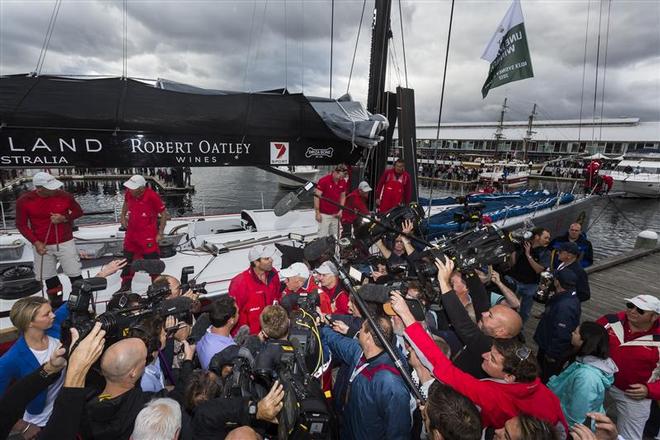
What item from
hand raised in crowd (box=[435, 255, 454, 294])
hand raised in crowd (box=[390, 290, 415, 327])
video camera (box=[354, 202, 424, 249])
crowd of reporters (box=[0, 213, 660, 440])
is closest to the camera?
crowd of reporters (box=[0, 213, 660, 440])

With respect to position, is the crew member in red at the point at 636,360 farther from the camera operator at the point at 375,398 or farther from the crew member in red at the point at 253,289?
the crew member in red at the point at 253,289

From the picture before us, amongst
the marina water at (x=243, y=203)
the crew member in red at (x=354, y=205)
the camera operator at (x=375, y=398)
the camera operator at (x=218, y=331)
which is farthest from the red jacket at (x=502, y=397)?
the marina water at (x=243, y=203)

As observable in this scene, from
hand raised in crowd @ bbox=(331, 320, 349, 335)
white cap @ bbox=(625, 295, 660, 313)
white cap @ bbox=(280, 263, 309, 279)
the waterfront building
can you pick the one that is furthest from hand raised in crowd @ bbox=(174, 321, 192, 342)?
the waterfront building

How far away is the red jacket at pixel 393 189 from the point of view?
5.62 metres

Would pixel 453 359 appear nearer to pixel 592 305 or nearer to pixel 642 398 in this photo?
pixel 642 398

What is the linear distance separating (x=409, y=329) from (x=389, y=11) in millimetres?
4696

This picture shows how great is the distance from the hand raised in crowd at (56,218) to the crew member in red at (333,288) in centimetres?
312

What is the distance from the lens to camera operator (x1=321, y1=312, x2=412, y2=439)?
1.91 meters

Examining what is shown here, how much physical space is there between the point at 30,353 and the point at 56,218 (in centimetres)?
205

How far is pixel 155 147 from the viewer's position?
3.13 m

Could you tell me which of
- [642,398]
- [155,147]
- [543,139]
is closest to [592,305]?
[642,398]

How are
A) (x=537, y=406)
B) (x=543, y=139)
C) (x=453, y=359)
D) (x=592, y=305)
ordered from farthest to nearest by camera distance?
(x=543, y=139), (x=592, y=305), (x=453, y=359), (x=537, y=406)

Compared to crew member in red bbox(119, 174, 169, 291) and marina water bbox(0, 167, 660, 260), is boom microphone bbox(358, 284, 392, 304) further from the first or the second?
marina water bbox(0, 167, 660, 260)

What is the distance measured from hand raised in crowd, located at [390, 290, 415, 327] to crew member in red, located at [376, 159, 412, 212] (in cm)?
343
